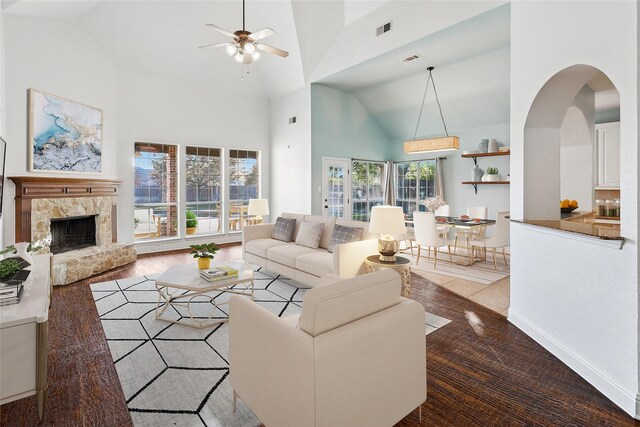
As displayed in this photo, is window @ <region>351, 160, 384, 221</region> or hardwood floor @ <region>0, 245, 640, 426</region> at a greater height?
window @ <region>351, 160, 384, 221</region>

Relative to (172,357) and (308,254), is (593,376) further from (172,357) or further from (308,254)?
(172,357)

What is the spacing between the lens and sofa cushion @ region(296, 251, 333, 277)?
3850mm

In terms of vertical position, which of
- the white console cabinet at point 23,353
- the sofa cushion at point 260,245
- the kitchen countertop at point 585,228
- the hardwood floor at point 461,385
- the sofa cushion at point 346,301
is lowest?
the hardwood floor at point 461,385

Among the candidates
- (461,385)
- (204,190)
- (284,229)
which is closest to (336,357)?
(461,385)

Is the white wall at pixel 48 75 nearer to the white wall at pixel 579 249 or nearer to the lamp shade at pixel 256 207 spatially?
the lamp shade at pixel 256 207

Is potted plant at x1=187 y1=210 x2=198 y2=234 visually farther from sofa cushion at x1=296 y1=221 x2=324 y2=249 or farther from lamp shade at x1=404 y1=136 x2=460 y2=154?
lamp shade at x1=404 y1=136 x2=460 y2=154

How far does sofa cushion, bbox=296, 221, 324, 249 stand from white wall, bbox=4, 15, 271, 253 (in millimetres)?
3455

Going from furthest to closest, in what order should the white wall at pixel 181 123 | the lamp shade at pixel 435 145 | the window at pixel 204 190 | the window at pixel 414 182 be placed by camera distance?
the window at pixel 414 182 < the window at pixel 204 190 < the white wall at pixel 181 123 < the lamp shade at pixel 435 145

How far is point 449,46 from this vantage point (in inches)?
202

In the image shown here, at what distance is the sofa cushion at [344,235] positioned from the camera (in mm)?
4031

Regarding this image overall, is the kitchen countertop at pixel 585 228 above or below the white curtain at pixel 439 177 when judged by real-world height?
below

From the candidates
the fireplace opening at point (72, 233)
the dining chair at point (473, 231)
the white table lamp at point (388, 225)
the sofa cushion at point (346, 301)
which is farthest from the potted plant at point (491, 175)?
the fireplace opening at point (72, 233)

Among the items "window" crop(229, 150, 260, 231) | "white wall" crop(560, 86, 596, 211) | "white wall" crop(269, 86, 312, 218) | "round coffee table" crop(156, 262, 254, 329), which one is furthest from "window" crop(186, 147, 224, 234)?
"white wall" crop(560, 86, 596, 211)

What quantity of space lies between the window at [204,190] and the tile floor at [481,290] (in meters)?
4.80
